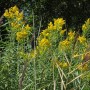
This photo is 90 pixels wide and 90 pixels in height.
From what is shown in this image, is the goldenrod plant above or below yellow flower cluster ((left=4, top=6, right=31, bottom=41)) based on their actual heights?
below

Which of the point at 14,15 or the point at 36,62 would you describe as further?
the point at 14,15

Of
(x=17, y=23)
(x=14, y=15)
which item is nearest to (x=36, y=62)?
(x=17, y=23)

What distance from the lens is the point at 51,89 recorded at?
3.61m

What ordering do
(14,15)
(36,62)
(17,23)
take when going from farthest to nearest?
(14,15)
(17,23)
(36,62)

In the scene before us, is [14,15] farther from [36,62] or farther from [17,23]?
[36,62]

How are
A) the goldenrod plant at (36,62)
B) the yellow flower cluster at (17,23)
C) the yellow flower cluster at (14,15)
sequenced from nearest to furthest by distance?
the goldenrod plant at (36,62), the yellow flower cluster at (17,23), the yellow flower cluster at (14,15)

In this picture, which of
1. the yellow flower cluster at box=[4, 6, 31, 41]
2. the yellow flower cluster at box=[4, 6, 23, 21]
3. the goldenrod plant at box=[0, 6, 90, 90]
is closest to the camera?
the goldenrod plant at box=[0, 6, 90, 90]

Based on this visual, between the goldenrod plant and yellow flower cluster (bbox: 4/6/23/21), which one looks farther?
yellow flower cluster (bbox: 4/6/23/21)

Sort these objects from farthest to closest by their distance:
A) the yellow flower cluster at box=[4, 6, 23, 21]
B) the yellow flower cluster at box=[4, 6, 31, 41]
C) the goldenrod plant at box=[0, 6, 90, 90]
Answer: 1. the yellow flower cluster at box=[4, 6, 23, 21]
2. the yellow flower cluster at box=[4, 6, 31, 41]
3. the goldenrod plant at box=[0, 6, 90, 90]

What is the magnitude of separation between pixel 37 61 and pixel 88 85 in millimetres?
625

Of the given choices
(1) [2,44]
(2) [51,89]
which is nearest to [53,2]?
(1) [2,44]

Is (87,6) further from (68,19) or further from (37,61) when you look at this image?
(37,61)

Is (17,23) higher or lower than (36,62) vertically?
higher

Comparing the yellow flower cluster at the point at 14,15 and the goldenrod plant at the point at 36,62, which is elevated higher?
the yellow flower cluster at the point at 14,15
